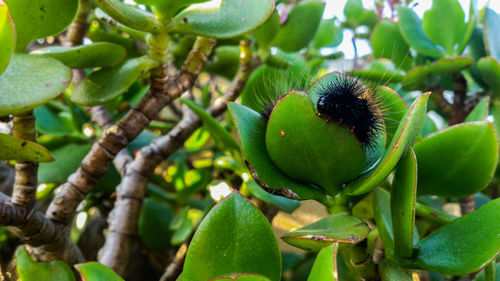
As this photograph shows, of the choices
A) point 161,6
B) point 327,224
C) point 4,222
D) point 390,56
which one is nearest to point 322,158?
point 327,224

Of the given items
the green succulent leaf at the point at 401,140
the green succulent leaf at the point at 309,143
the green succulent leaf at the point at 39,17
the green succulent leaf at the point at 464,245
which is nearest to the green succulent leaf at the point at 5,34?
the green succulent leaf at the point at 39,17

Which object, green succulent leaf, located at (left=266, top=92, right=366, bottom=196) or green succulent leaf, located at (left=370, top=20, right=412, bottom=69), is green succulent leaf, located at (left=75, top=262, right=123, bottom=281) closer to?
green succulent leaf, located at (left=266, top=92, right=366, bottom=196)

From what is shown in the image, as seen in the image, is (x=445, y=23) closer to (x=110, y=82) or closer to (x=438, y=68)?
(x=438, y=68)

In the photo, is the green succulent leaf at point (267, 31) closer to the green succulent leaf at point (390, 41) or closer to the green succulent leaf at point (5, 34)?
the green succulent leaf at point (390, 41)

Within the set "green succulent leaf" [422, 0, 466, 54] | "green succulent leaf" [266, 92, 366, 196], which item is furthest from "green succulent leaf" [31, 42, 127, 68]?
"green succulent leaf" [422, 0, 466, 54]

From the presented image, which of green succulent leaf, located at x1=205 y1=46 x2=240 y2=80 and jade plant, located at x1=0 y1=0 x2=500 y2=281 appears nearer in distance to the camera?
jade plant, located at x1=0 y1=0 x2=500 y2=281

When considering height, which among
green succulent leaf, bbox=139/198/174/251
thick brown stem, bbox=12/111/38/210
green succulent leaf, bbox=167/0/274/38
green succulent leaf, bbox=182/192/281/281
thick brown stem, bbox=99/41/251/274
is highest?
green succulent leaf, bbox=167/0/274/38

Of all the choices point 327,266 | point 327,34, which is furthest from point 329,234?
point 327,34
